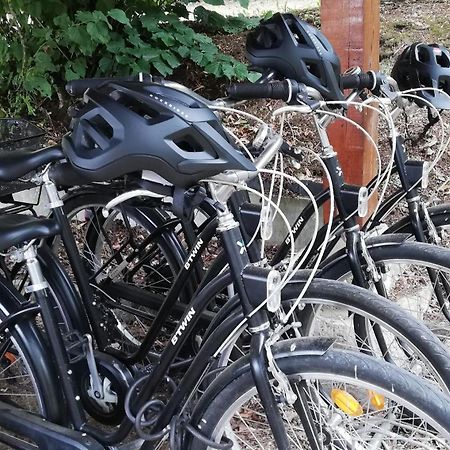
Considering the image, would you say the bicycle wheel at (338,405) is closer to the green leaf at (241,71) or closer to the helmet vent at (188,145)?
the helmet vent at (188,145)

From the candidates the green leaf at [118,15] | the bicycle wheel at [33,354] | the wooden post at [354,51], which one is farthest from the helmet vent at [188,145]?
the green leaf at [118,15]

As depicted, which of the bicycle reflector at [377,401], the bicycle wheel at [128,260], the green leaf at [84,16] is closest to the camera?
the bicycle reflector at [377,401]

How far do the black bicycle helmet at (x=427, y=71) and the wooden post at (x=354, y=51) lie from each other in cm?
36

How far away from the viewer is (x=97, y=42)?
416cm

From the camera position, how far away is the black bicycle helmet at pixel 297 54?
6.56 feet

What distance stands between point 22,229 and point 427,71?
Answer: 1.69 m

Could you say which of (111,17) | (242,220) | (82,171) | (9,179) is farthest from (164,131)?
(111,17)

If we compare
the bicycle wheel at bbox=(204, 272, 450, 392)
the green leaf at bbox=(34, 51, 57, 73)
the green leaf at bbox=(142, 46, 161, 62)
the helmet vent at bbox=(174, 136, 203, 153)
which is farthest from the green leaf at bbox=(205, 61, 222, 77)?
the helmet vent at bbox=(174, 136, 203, 153)

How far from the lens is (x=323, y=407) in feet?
5.85

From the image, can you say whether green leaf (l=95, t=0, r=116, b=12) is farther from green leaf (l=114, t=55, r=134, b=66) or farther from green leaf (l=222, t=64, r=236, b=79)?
green leaf (l=222, t=64, r=236, b=79)

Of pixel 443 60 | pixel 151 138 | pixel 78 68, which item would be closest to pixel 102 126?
pixel 151 138

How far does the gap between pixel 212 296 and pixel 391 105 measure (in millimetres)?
1203

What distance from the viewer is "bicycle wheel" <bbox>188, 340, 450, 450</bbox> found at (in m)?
1.48

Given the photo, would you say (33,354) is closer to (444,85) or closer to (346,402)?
(346,402)
